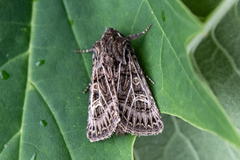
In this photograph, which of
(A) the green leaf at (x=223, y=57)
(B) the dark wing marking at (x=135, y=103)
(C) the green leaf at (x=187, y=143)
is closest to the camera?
(B) the dark wing marking at (x=135, y=103)

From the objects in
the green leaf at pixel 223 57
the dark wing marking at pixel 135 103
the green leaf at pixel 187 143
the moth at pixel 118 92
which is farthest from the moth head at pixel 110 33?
the green leaf at pixel 187 143

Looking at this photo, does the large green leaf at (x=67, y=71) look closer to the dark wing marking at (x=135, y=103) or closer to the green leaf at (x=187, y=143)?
the dark wing marking at (x=135, y=103)

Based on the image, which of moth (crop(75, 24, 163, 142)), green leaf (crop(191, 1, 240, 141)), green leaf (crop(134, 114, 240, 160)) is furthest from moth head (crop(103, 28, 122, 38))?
green leaf (crop(134, 114, 240, 160))

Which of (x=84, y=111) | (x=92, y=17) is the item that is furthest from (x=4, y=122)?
(x=92, y=17)

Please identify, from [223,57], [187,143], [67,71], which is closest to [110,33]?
[67,71]

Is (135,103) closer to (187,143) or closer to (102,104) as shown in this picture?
(102,104)

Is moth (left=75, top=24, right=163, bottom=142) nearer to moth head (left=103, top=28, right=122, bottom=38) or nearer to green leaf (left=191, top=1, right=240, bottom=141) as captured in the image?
moth head (left=103, top=28, right=122, bottom=38)

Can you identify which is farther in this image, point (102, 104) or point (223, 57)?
point (223, 57)
